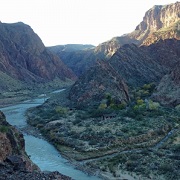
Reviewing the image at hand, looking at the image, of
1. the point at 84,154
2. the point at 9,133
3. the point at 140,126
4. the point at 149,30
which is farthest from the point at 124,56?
the point at 149,30

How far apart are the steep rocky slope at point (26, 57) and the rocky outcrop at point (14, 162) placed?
107 m

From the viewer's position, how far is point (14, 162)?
18.7m

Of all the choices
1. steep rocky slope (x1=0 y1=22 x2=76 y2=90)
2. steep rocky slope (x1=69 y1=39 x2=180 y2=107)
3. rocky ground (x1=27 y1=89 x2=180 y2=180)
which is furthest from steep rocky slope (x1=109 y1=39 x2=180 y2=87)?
steep rocky slope (x1=0 y1=22 x2=76 y2=90)

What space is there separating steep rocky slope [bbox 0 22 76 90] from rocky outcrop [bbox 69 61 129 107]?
60345mm

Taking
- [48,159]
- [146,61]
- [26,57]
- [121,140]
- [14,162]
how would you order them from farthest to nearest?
1. [26,57]
2. [146,61]
3. [121,140]
4. [48,159]
5. [14,162]

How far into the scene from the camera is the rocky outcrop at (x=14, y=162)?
15906 mm

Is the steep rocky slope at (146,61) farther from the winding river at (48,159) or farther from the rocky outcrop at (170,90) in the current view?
the winding river at (48,159)

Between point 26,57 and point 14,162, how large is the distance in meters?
142

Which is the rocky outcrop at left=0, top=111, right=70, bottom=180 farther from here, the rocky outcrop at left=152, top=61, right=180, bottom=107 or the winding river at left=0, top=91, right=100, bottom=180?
the rocky outcrop at left=152, top=61, right=180, bottom=107

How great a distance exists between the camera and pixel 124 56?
103 meters

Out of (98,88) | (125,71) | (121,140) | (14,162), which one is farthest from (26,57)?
(14,162)

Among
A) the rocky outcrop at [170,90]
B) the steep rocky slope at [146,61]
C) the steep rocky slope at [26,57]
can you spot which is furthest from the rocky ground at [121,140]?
the steep rocky slope at [26,57]

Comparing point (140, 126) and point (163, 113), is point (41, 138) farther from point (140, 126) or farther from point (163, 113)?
point (163, 113)

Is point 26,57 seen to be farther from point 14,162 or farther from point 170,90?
point 14,162
